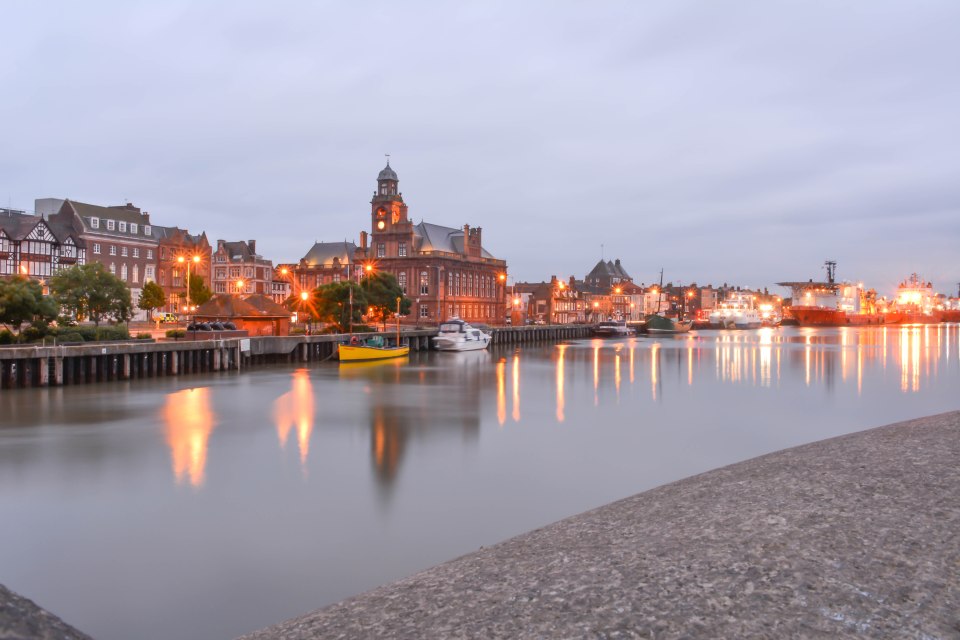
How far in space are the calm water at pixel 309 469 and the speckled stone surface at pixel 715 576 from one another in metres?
3.13

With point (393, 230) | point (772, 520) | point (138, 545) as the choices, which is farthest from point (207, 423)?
point (393, 230)

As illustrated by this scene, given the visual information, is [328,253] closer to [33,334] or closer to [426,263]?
[426,263]

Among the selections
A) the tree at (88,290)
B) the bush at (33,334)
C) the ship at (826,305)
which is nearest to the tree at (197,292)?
the tree at (88,290)

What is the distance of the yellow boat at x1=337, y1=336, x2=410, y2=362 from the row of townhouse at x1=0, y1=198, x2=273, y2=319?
2091 cm

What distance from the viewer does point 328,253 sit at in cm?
12988

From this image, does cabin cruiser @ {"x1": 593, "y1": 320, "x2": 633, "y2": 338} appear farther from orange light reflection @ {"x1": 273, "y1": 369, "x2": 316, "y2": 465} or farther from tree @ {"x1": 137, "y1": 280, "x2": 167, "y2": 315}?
orange light reflection @ {"x1": 273, "y1": 369, "x2": 316, "y2": 465}

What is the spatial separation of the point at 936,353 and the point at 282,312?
69754 millimetres

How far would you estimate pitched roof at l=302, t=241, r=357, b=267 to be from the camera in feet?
417

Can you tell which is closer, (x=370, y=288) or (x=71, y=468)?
(x=71, y=468)

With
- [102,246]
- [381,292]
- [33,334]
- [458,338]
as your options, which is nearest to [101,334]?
[33,334]

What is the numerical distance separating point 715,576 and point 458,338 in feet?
232

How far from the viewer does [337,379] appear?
A: 46.2 metres

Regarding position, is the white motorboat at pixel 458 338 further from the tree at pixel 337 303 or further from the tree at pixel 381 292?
the tree at pixel 337 303

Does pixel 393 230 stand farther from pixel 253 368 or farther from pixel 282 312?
pixel 253 368
